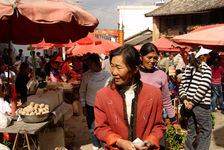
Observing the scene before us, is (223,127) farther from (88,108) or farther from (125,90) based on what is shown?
(125,90)

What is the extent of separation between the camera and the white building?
170ft

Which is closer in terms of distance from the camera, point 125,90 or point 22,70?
point 125,90

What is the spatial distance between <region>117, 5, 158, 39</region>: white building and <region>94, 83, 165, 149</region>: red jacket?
167ft

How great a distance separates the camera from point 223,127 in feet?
19.7

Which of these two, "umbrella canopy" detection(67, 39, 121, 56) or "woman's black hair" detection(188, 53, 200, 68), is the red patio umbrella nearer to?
"woman's black hair" detection(188, 53, 200, 68)

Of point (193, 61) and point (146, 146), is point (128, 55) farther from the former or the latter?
point (193, 61)

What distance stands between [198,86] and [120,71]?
7.26 ft

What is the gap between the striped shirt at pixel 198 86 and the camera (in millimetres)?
3551

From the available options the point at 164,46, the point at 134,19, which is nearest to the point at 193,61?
the point at 164,46

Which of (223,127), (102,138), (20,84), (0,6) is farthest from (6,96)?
(223,127)

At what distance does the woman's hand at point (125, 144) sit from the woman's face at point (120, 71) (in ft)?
1.58

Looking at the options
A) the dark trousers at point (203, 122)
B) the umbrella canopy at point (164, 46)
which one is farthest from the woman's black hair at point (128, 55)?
the umbrella canopy at point (164, 46)

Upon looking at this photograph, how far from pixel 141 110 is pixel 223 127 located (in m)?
5.14

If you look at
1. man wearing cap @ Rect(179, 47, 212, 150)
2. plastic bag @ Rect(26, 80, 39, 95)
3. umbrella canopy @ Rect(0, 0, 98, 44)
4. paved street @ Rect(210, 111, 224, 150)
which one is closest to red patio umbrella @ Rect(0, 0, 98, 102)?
umbrella canopy @ Rect(0, 0, 98, 44)
